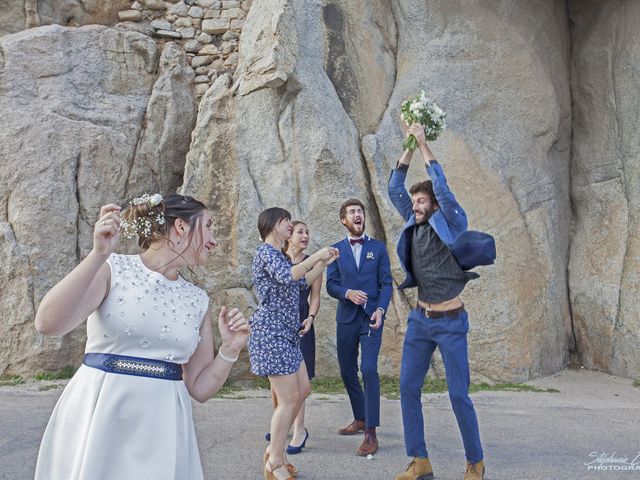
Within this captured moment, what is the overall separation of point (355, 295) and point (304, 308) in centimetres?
65

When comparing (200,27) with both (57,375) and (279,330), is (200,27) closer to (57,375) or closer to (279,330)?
(57,375)

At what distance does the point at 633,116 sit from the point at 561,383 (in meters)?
3.84

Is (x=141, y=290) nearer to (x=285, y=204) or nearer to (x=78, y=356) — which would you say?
(x=285, y=204)

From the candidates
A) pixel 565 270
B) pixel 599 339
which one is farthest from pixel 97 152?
pixel 599 339

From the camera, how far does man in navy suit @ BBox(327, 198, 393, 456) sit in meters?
5.23

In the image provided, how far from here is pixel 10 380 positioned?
298 inches

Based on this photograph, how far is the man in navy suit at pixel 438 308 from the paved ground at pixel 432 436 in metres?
0.34

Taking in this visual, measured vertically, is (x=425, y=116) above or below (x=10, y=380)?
above

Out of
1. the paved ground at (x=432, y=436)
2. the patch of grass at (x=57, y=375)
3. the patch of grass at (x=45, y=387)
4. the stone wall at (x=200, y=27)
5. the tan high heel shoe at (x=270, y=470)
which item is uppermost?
the stone wall at (x=200, y=27)

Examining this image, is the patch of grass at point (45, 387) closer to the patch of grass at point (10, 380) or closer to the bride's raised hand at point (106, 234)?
the patch of grass at point (10, 380)

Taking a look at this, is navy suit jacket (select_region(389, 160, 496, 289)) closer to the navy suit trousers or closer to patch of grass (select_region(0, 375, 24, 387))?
the navy suit trousers

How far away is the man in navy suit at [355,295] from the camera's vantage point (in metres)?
5.23

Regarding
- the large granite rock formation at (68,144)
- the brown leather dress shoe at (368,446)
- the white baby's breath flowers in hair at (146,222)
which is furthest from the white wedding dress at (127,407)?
the large granite rock formation at (68,144)

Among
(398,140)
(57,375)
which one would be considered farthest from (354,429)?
(398,140)
